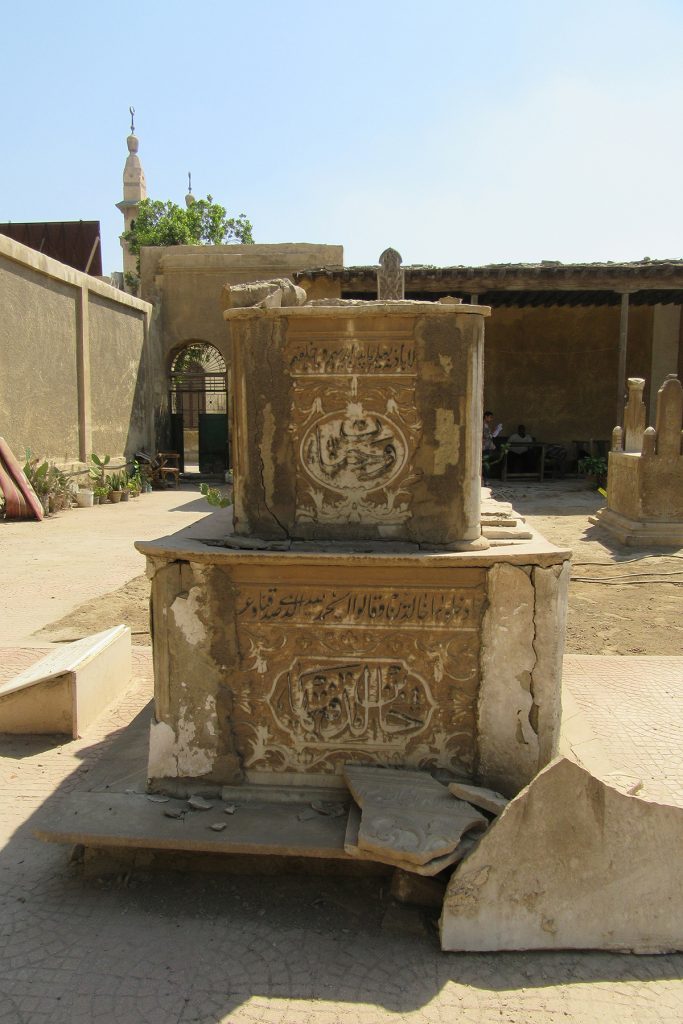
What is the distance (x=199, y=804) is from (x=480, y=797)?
100 centimetres

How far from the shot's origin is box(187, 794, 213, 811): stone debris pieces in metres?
2.78

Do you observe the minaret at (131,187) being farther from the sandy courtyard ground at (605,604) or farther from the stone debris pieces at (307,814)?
the stone debris pieces at (307,814)

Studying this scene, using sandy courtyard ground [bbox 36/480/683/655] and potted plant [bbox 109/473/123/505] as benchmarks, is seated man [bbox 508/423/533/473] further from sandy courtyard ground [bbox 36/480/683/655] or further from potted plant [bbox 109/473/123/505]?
potted plant [bbox 109/473/123/505]

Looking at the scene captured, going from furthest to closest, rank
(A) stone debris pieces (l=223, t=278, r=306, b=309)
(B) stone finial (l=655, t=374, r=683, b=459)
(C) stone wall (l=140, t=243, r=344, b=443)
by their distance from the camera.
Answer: (C) stone wall (l=140, t=243, r=344, b=443)
(B) stone finial (l=655, t=374, r=683, b=459)
(A) stone debris pieces (l=223, t=278, r=306, b=309)

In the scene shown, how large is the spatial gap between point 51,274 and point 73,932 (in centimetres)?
1201

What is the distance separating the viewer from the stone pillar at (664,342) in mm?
16828

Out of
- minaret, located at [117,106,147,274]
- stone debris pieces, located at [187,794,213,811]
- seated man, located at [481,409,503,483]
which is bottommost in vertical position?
stone debris pieces, located at [187,794,213,811]

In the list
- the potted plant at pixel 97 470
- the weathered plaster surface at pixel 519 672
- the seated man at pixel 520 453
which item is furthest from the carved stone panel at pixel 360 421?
the seated man at pixel 520 453

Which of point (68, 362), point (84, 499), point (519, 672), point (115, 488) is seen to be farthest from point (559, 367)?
point (519, 672)

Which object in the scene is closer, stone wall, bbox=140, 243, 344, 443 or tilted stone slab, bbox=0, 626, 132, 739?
tilted stone slab, bbox=0, 626, 132, 739

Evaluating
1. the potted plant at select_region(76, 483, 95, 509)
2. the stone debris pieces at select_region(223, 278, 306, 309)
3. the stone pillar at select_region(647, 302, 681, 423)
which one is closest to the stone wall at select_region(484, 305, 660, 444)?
the stone pillar at select_region(647, 302, 681, 423)

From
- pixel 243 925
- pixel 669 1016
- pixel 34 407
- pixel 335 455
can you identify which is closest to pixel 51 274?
pixel 34 407

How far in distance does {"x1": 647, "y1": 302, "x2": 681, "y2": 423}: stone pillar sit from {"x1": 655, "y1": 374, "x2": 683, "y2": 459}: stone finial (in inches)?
319

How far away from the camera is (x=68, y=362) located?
1336 centimetres
